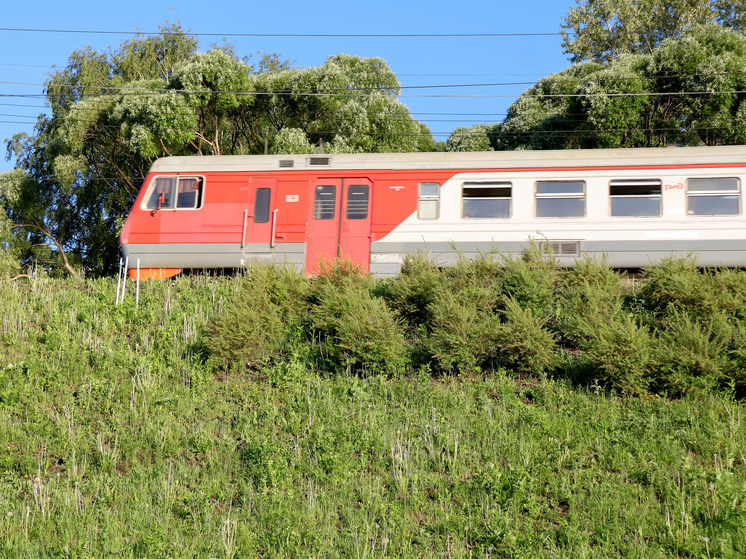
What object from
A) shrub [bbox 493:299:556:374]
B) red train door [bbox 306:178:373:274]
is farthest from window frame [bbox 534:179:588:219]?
shrub [bbox 493:299:556:374]

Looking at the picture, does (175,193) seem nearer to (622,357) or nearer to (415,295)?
(415,295)

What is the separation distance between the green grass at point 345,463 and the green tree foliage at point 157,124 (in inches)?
673

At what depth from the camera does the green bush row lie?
11680 millimetres

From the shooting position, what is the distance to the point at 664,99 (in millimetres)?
29359

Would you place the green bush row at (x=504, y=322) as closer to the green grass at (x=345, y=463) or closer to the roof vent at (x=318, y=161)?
the green grass at (x=345, y=463)

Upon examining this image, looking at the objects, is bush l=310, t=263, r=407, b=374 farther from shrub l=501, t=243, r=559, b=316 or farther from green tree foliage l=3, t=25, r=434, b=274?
green tree foliage l=3, t=25, r=434, b=274

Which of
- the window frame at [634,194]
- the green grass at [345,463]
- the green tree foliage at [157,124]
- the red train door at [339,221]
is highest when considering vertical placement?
the green tree foliage at [157,124]

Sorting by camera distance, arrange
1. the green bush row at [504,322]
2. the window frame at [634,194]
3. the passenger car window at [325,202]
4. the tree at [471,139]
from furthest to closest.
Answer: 1. the tree at [471,139]
2. the passenger car window at [325,202]
3. the window frame at [634,194]
4. the green bush row at [504,322]

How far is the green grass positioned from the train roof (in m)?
6.63

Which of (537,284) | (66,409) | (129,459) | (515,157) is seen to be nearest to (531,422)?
(537,284)

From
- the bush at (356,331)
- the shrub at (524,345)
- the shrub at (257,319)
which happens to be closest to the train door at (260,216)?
the shrub at (257,319)

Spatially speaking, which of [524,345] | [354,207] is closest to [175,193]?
[354,207]

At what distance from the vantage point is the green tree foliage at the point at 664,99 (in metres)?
27.4

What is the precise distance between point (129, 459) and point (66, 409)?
1868 millimetres
